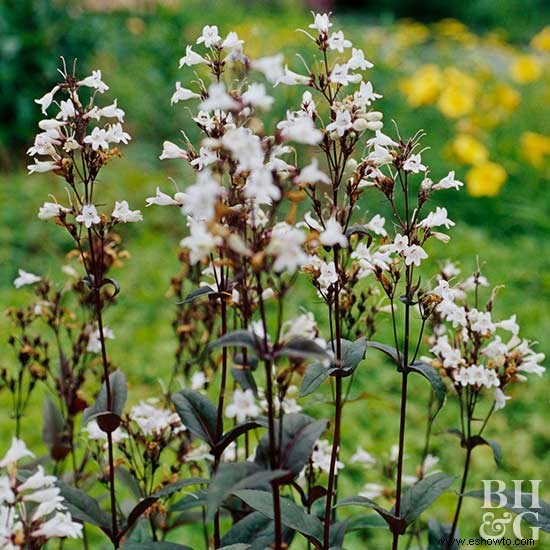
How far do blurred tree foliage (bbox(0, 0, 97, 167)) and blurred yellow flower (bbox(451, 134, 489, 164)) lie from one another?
294 cm

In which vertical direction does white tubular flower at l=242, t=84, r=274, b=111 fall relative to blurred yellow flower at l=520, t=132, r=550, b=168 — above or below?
below

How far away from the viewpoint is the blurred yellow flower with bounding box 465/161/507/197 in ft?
16.3

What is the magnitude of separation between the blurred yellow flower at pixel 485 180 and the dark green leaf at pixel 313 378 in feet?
12.1

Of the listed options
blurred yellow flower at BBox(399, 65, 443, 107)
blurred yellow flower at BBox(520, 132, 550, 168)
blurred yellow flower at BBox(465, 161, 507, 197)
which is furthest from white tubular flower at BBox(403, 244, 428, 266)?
blurred yellow flower at BBox(399, 65, 443, 107)

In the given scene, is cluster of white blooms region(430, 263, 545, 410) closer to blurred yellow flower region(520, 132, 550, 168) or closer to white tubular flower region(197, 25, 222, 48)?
white tubular flower region(197, 25, 222, 48)

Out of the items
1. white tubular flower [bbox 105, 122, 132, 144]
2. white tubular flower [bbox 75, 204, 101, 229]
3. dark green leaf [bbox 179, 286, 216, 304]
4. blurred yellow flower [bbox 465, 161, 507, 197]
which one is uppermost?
blurred yellow flower [bbox 465, 161, 507, 197]

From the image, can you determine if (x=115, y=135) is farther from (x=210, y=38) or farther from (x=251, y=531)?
(x=251, y=531)

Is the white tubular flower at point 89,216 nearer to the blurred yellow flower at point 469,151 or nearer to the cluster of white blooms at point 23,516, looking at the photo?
the cluster of white blooms at point 23,516

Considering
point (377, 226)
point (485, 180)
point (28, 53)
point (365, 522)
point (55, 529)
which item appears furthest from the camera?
point (28, 53)

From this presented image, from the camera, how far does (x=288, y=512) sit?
1.52m

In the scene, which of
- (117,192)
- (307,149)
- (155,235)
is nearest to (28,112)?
(117,192)

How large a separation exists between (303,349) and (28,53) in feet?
17.5

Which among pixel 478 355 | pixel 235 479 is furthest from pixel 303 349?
pixel 478 355

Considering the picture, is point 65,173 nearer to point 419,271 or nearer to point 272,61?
point 272,61
